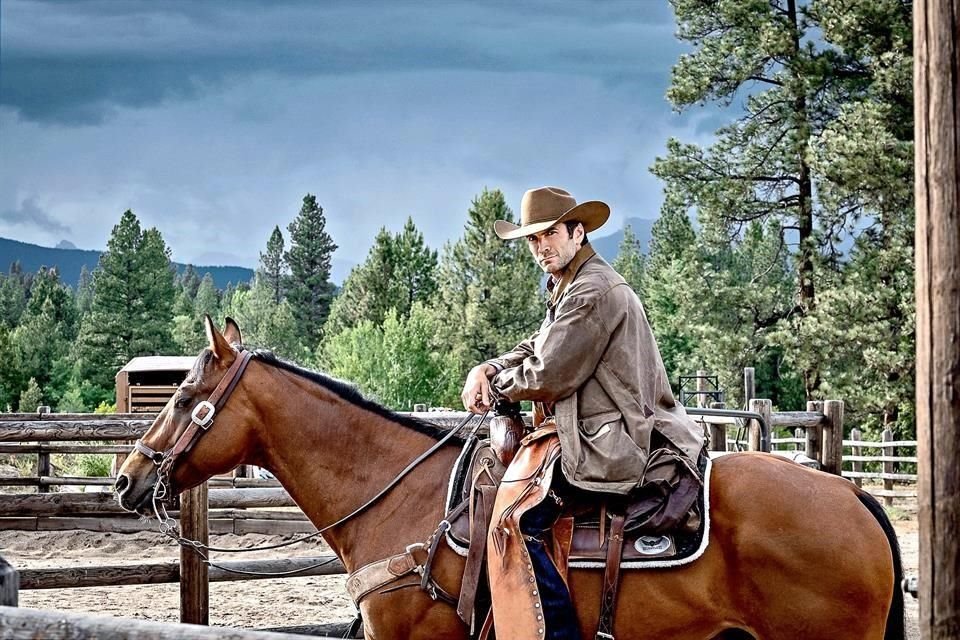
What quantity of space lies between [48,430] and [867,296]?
17605 mm

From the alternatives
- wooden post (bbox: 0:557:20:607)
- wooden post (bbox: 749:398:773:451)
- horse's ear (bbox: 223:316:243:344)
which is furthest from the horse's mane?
wooden post (bbox: 749:398:773:451)

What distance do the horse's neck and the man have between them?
1.31 ft

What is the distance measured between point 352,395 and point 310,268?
66.0m

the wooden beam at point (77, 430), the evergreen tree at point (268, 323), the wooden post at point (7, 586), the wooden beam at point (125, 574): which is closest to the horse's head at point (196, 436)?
the wooden post at point (7, 586)

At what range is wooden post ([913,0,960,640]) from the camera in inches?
83.0

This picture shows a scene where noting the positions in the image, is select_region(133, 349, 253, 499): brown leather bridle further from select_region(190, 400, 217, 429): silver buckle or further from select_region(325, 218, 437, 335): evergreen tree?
select_region(325, 218, 437, 335): evergreen tree

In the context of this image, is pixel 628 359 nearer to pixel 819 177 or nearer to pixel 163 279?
pixel 819 177

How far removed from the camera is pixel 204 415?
3854 millimetres

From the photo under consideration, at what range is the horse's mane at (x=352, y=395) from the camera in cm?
397

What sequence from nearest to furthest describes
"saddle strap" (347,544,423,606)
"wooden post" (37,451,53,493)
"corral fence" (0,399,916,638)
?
"saddle strap" (347,544,423,606), "corral fence" (0,399,916,638), "wooden post" (37,451,53,493)

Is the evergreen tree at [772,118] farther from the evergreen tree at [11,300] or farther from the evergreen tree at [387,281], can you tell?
the evergreen tree at [11,300]

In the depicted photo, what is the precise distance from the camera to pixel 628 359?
3.45 meters

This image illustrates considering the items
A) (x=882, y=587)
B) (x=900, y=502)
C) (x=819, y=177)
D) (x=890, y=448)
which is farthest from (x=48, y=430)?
(x=819, y=177)

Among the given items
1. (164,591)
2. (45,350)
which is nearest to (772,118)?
(164,591)
